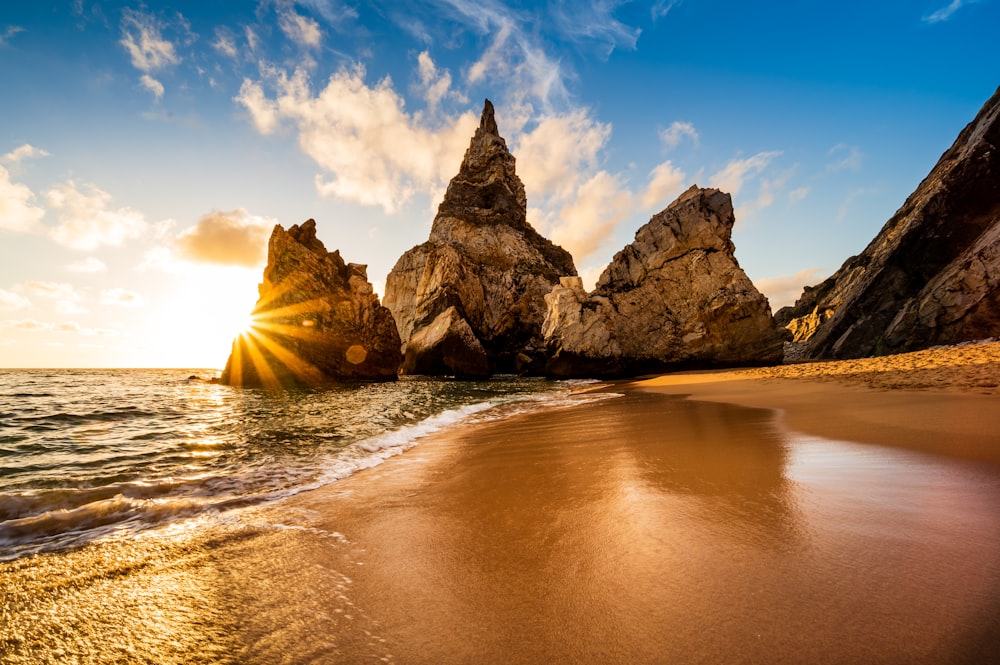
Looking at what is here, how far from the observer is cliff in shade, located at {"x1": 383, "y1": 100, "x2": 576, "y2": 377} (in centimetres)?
3350

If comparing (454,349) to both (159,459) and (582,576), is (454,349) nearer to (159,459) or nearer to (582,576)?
(159,459)

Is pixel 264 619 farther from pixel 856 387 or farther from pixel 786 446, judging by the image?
pixel 856 387

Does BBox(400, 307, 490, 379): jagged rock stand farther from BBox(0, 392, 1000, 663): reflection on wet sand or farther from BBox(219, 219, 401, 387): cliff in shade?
BBox(0, 392, 1000, 663): reflection on wet sand

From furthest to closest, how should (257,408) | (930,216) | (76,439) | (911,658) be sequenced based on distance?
(930,216), (257,408), (76,439), (911,658)

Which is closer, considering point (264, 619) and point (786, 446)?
point (264, 619)

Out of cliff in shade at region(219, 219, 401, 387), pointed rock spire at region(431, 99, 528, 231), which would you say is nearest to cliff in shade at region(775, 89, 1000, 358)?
cliff in shade at region(219, 219, 401, 387)

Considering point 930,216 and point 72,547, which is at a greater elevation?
point 930,216

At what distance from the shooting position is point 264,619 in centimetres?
177

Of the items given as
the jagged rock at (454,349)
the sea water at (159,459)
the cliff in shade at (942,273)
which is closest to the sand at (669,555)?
the sea water at (159,459)

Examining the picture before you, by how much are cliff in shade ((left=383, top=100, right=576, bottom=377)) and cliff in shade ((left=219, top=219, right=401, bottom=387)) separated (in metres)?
6.39

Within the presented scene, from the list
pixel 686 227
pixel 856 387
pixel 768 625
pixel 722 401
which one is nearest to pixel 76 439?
pixel 768 625

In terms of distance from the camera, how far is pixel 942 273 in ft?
65.1

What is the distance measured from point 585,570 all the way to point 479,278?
130ft

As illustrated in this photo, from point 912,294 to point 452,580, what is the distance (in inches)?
1215
